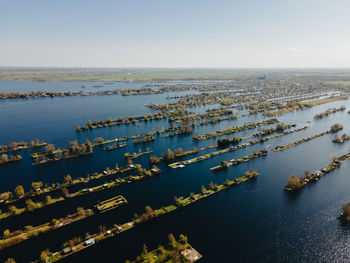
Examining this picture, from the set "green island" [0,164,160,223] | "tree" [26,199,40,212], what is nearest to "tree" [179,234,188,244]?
"green island" [0,164,160,223]

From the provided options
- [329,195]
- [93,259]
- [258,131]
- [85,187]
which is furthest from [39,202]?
[258,131]

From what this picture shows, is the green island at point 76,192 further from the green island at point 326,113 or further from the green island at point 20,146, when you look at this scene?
the green island at point 326,113

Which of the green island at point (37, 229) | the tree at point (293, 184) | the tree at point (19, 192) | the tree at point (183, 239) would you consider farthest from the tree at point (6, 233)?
the tree at point (293, 184)

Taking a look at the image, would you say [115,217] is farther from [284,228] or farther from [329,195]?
[329,195]

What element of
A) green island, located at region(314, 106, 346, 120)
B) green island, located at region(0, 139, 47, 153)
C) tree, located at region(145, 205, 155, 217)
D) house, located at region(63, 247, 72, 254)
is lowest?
house, located at region(63, 247, 72, 254)

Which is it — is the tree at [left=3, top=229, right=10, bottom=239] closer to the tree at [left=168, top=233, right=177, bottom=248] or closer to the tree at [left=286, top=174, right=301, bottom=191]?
the tree at [left=168, top=233, right=177, bottom=248]

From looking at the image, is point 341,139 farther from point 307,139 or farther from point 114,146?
point 114,146

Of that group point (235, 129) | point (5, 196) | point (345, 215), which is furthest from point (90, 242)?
point (235, 129)

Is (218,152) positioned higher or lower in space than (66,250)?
higher
